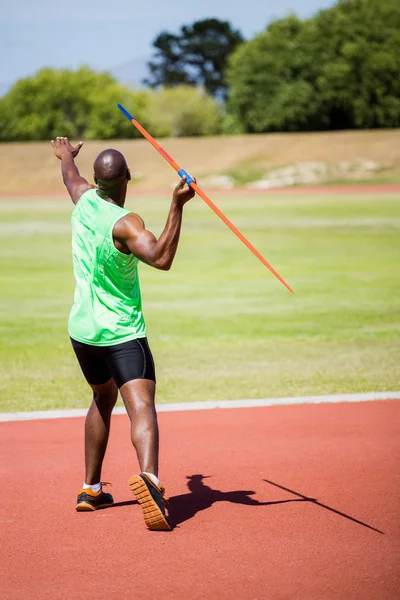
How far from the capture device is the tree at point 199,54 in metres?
134

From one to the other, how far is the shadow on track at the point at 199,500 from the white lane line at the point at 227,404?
6.94 ft

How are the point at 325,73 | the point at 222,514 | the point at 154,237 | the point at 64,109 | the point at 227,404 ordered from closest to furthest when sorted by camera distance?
→ the point at 154,237 → the point at 222,514 → the point at 227,404 → the point at 325,73 → the point at 64,109

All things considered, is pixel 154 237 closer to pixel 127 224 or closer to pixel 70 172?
pixel 127 224

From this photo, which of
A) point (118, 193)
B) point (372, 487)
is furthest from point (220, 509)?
point (118, 193)

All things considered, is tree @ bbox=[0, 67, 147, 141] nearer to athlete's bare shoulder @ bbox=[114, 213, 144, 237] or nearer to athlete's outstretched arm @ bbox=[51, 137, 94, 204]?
athlete's outstretched arm @ bbox=[51, 137, 94, 204]

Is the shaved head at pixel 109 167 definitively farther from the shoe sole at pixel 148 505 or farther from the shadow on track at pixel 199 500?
the shadow on track at pixel 199 500

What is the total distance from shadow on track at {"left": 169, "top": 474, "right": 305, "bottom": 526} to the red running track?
0.04 ft

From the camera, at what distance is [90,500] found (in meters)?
5.37

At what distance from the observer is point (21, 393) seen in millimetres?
8836

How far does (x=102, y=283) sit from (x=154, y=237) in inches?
19.0

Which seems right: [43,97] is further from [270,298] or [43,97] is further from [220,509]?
[220,509]

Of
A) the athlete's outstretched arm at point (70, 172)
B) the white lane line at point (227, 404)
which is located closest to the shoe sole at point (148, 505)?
the athlete's outstretched arm at point (70, 172)

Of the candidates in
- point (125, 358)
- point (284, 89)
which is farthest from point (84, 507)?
point (284, 89)

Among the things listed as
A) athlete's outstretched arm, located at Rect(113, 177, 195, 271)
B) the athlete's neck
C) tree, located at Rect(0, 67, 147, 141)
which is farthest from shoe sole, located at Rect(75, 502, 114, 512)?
tree, located at Rect(0, 67, 147, 141)
